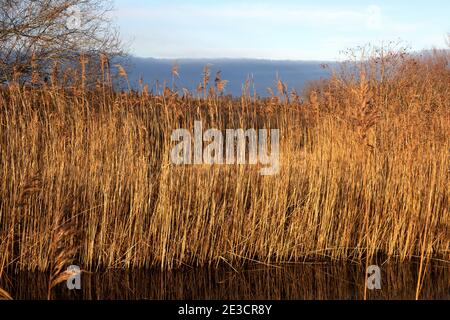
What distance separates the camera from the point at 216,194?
13.7 feet

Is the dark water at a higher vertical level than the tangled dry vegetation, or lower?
lower

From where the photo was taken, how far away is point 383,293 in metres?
3.59

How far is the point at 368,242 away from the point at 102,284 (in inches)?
75.9

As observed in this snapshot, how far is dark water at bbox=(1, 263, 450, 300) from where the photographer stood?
3559mm

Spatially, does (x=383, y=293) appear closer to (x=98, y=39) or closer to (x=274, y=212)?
(x=274, y=212)

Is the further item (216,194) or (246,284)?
(216,194)

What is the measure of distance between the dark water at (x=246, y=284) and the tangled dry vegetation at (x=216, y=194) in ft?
0.42

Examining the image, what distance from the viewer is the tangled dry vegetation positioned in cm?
394

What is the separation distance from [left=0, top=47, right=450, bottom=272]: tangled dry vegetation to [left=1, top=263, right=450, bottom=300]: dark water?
0.42ft

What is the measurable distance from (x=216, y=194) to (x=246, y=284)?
748 millimetres

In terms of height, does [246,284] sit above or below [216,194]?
below

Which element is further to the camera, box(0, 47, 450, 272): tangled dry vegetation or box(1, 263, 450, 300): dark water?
box(0, 47, 450, 272): tangled dry vegetation

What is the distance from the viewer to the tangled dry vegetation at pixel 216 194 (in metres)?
3.94
